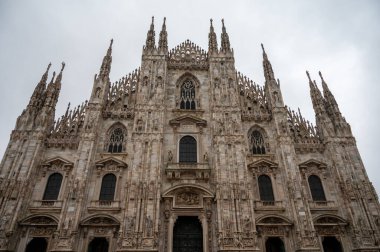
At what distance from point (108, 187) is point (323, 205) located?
15.9 metres

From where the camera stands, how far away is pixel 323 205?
2034 centimetres

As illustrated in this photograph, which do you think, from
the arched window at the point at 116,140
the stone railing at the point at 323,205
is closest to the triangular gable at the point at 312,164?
the stone railing at the point at 323,205

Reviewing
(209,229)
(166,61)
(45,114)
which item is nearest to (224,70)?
(166,61)

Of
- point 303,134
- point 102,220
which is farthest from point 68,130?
point 303,134

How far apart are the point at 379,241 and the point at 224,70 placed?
17576 mm

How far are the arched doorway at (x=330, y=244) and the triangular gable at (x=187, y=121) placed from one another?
12.3 metres

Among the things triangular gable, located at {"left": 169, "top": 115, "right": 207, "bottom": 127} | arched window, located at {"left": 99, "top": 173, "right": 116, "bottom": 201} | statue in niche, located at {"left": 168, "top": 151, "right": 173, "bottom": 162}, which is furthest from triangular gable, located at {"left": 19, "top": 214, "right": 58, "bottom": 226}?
triangular gable, located at {"left": 169, "top": 115, "right": 207, "bottom": 127}

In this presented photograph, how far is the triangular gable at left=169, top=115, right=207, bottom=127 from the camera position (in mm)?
23375

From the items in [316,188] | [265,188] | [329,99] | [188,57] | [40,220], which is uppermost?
[188,57]

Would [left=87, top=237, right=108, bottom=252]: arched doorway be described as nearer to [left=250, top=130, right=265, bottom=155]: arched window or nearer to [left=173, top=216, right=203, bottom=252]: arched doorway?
[left=173, top=216, right=203, bottom=252]: arched doorway

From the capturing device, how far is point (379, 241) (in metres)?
18.0

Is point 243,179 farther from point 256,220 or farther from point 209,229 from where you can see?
point 209,229

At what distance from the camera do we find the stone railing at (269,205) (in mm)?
19752

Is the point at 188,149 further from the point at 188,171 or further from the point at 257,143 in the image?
the point at 257,143
